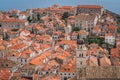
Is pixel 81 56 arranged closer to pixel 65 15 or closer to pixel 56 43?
pixel 56 43

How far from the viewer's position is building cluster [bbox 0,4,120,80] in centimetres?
3344

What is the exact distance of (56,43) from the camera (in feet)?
153

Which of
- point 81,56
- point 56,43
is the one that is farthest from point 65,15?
point 81,56

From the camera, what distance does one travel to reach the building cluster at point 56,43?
33.4 metres

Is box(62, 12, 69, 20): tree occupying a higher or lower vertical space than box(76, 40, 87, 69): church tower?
higher

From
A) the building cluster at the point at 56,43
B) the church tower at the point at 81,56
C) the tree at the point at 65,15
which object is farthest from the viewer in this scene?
the tree at the point at 65,15

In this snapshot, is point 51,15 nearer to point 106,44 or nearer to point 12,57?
point 106,44

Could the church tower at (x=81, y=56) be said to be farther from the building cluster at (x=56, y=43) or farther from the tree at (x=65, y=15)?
the tree at (x=65, y=15)

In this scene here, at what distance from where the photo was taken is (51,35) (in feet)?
167

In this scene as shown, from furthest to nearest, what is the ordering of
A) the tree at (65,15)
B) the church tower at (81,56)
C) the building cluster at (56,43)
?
the tree at (65,15)
the building cluster at (56,43)
the church tower at (81,56)

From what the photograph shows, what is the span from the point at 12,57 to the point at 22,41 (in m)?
7.13

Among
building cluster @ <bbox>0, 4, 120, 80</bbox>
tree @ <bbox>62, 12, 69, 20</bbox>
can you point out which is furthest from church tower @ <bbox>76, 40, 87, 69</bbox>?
tree @ <bbox>62, 12, 69, 20</bbox>

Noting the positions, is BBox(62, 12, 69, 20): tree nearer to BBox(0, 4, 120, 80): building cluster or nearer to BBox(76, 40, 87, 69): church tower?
BBox(0, 4, 120, 80): building cluster

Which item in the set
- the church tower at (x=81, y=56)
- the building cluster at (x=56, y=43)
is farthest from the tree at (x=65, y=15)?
the church tower at (x=81, y=56)
